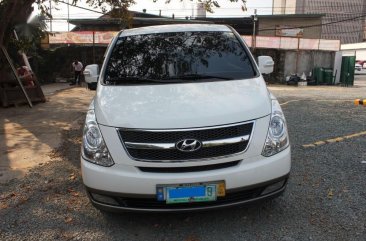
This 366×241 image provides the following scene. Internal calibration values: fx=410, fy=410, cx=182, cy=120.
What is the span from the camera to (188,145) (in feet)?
10.8

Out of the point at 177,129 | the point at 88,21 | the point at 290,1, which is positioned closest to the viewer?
the point at 177,129

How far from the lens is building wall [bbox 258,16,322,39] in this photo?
3794 cm

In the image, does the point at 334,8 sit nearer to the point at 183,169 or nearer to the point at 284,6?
the point at 284,6

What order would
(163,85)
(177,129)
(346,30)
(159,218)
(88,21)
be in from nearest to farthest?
1. (177,129)
2. (159,218)
3. (163,85)
4. (88,21)
5. (346,30)

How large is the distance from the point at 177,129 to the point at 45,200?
2069 mm

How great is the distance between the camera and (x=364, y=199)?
4.21m

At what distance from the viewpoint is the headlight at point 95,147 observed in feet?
11.3

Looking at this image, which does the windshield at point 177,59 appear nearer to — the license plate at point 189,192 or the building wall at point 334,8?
the license plate at point 189,192

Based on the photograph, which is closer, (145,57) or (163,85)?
(163,85)

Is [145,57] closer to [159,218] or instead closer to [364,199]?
[159,218]

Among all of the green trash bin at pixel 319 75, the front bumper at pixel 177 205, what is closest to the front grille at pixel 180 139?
the front bumper at pixel 177 205

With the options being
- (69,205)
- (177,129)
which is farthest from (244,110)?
(69,205)

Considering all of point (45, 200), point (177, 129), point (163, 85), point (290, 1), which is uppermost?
point (290, 1)

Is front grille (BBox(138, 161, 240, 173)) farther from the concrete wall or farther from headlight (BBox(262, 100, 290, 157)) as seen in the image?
the concrete wall
